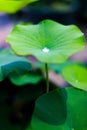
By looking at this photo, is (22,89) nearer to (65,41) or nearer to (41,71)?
(41,71)

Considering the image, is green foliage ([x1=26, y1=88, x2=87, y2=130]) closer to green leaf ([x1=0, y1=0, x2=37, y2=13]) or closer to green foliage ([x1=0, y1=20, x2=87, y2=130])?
green foliage ([x1=0, y1=20, x2=87, y2=130])

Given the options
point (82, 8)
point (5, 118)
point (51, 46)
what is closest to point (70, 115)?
point (51, 46)

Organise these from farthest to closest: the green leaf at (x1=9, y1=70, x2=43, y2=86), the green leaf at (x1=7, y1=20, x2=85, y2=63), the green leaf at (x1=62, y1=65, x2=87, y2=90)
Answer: the green leaf at (x1=9, y1=70, x2=43, y2=86) < the green leaf at (x1=62, y1=65, x2=87, y2=90) < the green leaf at (x1=7, y1=20, x2=85, y2=63)

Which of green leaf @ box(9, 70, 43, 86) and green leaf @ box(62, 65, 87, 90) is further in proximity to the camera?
green leaf @ box(9, 70, 43, 86)

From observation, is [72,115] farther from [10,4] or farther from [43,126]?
[10,4]

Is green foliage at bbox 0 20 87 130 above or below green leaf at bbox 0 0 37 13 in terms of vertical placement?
below

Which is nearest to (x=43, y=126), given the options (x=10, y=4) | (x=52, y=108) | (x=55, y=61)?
(x=52, y=108)

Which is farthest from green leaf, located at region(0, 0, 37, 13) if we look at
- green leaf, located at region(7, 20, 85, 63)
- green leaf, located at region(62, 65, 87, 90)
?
green leaf, located at region(62, 65, 87, 90)
